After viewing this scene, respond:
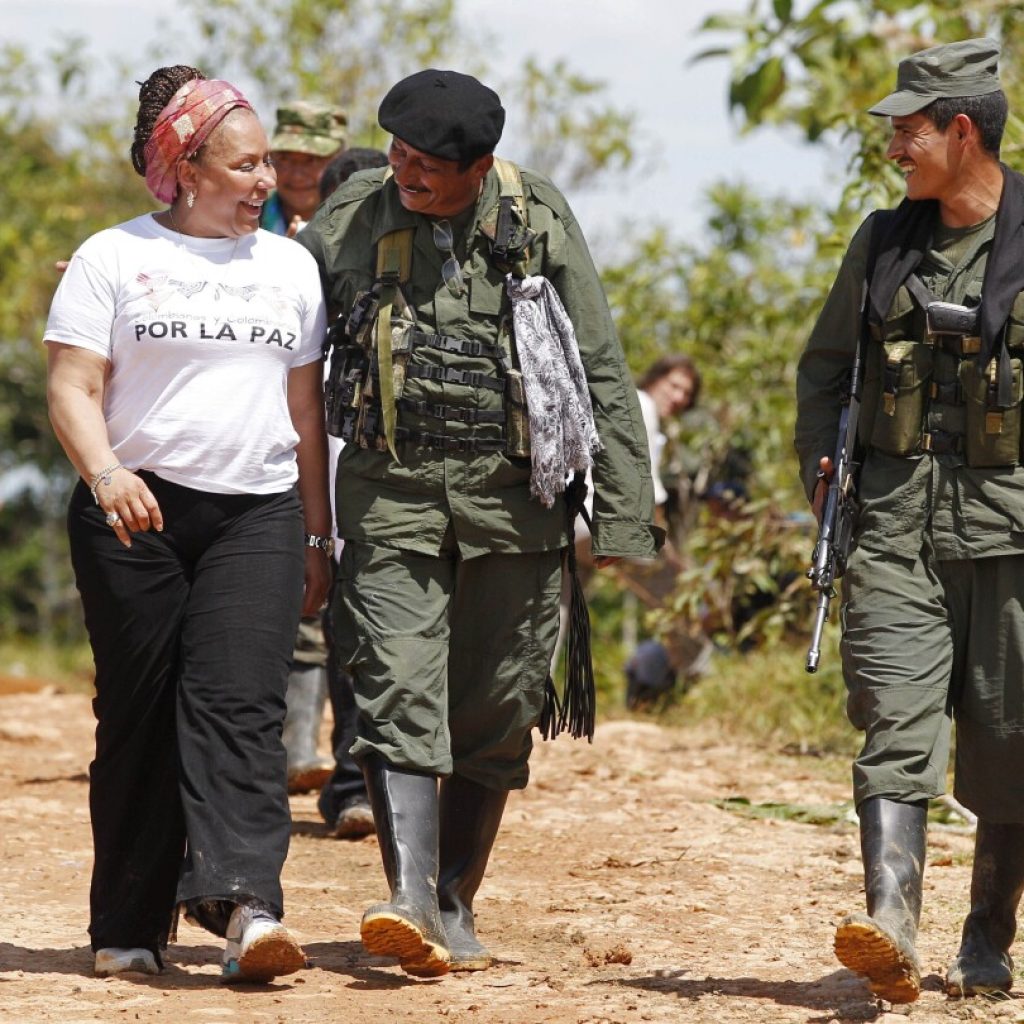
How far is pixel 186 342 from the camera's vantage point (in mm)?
4250

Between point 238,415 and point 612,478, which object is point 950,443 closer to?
point 612,478

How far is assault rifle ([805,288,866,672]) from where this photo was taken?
13.8ft

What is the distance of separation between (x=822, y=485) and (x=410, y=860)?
1.25 metres

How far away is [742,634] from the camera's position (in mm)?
8406

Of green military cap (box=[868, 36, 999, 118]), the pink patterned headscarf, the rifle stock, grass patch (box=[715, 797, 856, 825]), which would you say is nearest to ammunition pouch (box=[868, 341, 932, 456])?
the rifle stock

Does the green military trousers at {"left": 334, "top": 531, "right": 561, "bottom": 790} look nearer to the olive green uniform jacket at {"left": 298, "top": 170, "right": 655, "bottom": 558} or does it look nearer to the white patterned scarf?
the olive green uniform jacket at {"left": 298, "top": 170, "right": 655, "bottom": 558}

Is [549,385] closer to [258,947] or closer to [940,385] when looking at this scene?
[940,385]

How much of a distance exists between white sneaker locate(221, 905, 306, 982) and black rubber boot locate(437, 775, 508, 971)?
0.45 m

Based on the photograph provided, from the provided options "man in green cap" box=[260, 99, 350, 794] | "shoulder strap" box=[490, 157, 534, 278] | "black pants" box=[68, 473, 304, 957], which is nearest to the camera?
"black pants" box=[68, 473, 304, 957]

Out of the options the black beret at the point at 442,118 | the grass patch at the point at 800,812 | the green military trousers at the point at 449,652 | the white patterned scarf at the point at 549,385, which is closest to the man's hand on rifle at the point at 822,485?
the white patterned scarf at the point at 549,385

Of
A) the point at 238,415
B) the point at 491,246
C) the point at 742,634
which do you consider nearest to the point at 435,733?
the point at 238,415

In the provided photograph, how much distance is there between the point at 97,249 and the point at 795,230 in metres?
7.71

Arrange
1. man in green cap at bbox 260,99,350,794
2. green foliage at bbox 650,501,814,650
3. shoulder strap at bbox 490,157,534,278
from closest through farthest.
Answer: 1. shoulder strap at bbox 490,157,534,278
2. man in green cap at bbox 260,99,350,794
3. green foliage at bbox 650,501,814,650

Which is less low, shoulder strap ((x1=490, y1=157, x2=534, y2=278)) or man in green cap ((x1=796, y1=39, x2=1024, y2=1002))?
shoulder strap ((x1=490, y1=157, x2=534, y2=278))
